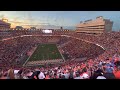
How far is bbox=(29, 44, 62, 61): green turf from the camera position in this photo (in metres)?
8.83

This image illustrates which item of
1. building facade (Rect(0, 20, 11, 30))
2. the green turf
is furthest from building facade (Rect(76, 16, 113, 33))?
building facade (Rect(0, 20, 11, 30))

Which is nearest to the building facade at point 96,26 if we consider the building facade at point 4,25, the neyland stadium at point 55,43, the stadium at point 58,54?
the neyland stadium at point 55,43

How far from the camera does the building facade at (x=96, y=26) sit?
28.7ft

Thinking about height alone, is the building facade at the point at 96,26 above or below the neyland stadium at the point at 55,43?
above

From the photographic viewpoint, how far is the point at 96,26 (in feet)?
29.3

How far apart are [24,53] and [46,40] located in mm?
817

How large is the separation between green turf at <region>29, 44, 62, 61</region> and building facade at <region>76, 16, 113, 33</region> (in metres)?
0.99

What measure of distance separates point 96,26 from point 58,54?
1489 millimetres

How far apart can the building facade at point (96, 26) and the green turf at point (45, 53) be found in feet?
3.26

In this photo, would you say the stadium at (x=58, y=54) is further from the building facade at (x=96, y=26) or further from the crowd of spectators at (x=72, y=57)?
the building facade at (x=96, y=26)
